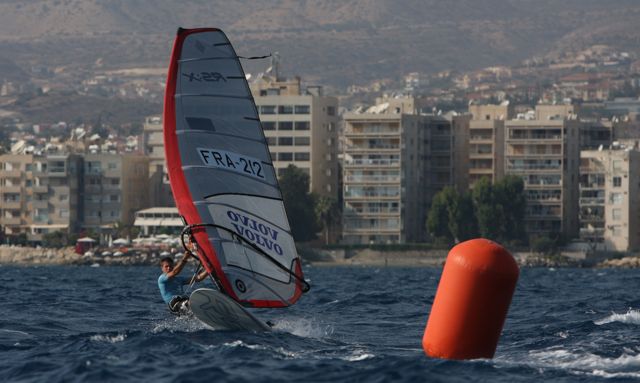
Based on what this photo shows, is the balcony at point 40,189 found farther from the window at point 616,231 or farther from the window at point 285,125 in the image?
the window at point 616,231

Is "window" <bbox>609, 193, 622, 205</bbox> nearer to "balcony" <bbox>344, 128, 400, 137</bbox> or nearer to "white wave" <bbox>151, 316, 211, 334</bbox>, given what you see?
"balcony" <bbox>344, 128, 400, 137</bbox>

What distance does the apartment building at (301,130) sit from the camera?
462ft

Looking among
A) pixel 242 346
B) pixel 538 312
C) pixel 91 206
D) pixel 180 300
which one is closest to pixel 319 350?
pixel 242 346

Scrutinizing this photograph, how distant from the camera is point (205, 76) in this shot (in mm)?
32562

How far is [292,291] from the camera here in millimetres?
32938

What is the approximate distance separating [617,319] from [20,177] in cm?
11311

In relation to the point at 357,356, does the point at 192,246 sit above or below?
above

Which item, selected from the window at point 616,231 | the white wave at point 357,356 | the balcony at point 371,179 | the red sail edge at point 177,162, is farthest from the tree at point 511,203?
the white wave at point 357,356

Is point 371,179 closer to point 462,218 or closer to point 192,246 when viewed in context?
point 462,218

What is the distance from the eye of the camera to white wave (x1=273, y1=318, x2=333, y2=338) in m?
32.8

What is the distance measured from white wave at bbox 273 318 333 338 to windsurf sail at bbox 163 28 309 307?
0.58 m

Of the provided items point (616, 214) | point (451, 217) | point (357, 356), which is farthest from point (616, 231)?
point (357, 356)

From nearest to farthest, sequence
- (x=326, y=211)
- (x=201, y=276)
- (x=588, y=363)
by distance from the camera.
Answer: (x=588, y=363)
(x=201, y=276)
(x=326, y=211)

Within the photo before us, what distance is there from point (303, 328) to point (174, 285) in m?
2.85
